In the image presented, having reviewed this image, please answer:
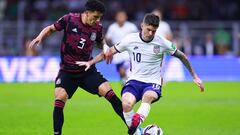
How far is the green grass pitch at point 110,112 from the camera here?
1271 centimetres

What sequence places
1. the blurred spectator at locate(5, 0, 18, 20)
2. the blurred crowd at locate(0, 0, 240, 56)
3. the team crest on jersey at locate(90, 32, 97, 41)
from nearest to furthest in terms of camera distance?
the team crest on jersey at locate(90, 32, 97, 41), the blurred crowd at locate(0, 0, 240, 56), the blurred spectator at locate(5, 0, 18, 20)

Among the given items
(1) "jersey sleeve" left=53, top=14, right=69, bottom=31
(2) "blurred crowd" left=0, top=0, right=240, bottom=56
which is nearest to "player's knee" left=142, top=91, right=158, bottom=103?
(1) "jersey sleeve" left=53, top=14, right=69, bottom=31

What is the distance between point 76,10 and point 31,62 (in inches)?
229

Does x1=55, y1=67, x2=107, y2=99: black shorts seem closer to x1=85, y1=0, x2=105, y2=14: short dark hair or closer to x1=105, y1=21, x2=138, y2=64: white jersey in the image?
x1=85, y1=0, x2=105, y2=14: short dark hair


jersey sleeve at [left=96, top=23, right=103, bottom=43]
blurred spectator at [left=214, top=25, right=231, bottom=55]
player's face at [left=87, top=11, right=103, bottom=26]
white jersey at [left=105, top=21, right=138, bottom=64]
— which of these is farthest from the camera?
blurred spectator at [left=214, top=25, right=231, bottom=55]

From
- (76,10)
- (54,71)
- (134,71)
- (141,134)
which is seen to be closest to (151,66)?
(134,71)

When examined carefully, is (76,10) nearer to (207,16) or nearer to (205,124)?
(207,16)

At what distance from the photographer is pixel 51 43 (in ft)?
91.5

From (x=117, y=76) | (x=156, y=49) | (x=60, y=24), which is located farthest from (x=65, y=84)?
(x=117, y=76)

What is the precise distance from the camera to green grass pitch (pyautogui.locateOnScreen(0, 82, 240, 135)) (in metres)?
12.7

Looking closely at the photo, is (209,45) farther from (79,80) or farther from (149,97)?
(149,97)

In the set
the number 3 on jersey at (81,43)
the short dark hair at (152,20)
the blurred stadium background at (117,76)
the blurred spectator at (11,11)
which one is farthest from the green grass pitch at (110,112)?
the blurred spectator at (11,11)

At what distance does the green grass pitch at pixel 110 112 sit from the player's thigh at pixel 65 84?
1156 millimetres

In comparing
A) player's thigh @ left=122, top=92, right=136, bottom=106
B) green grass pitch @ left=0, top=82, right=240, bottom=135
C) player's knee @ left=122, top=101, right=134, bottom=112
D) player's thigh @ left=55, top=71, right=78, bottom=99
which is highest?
player's thigh @ left=55, top=71, right=78, bottom=99
